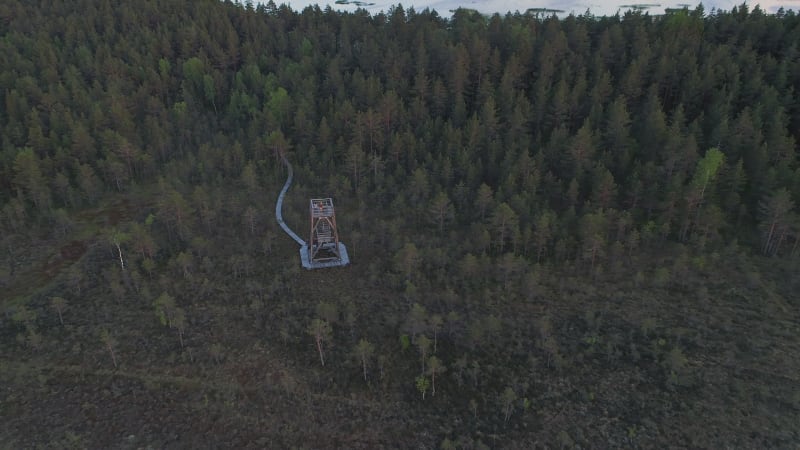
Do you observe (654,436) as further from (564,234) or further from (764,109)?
(764,109)

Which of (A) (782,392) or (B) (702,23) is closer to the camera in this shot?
(A) (782,392)

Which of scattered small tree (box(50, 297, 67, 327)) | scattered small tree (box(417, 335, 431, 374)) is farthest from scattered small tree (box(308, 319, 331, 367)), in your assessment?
scattered small tree (box(50, 297, 67, 327))

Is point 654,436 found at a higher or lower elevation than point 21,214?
lower

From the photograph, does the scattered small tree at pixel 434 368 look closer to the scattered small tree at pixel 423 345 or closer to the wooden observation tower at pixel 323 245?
the scattered small tree at pixel 423 345

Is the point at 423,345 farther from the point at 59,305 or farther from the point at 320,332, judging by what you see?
the point at 59,305

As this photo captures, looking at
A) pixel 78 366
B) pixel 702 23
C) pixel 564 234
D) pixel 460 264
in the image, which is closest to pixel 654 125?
pixel 564 234

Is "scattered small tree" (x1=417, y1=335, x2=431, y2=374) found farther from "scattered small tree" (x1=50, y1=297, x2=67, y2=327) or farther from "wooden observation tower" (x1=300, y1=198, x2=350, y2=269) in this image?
"scattered small tree" (x1=50, y1=297, x2=67, y2=327)

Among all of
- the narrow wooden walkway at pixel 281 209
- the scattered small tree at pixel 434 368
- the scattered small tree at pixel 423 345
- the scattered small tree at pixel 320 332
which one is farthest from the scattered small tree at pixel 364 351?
the narrow wooden walkway at pixel 281 209
